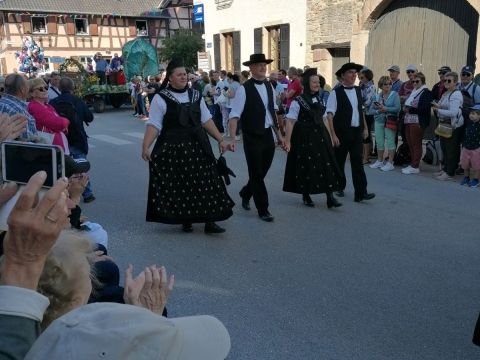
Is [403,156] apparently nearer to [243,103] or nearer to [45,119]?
[243,103]

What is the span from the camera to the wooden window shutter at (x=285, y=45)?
1619cm

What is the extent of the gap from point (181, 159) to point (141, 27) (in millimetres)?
38067

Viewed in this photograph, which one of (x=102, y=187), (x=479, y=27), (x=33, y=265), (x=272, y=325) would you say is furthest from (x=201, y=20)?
(x=33, y=265)

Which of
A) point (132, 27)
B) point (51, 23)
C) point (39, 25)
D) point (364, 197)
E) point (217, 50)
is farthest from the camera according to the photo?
point (132, 27)

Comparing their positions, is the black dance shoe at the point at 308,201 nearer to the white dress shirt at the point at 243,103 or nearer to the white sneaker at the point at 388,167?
the white dress shirt at the point at 243,103

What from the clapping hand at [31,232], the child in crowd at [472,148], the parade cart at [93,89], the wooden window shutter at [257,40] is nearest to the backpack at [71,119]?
the child in crowd at [472,148]

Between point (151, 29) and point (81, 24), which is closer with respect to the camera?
point (81, 24)

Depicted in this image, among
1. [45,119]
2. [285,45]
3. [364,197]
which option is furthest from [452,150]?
[285,45]

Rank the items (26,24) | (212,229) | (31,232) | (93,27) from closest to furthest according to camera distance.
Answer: (31,232) → (212,229) → (26,24) → (93,27)

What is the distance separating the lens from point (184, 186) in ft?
16.0

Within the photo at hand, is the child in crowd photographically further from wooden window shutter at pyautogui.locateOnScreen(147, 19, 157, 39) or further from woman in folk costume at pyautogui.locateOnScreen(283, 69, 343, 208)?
wooden window shutter at pyautogui.locateOnScreen(147, 19, 157, 39)

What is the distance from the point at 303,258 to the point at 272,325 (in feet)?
4.08

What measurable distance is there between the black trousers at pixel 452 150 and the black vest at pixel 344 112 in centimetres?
218

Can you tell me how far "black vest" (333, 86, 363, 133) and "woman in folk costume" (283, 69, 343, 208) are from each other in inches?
13.2
